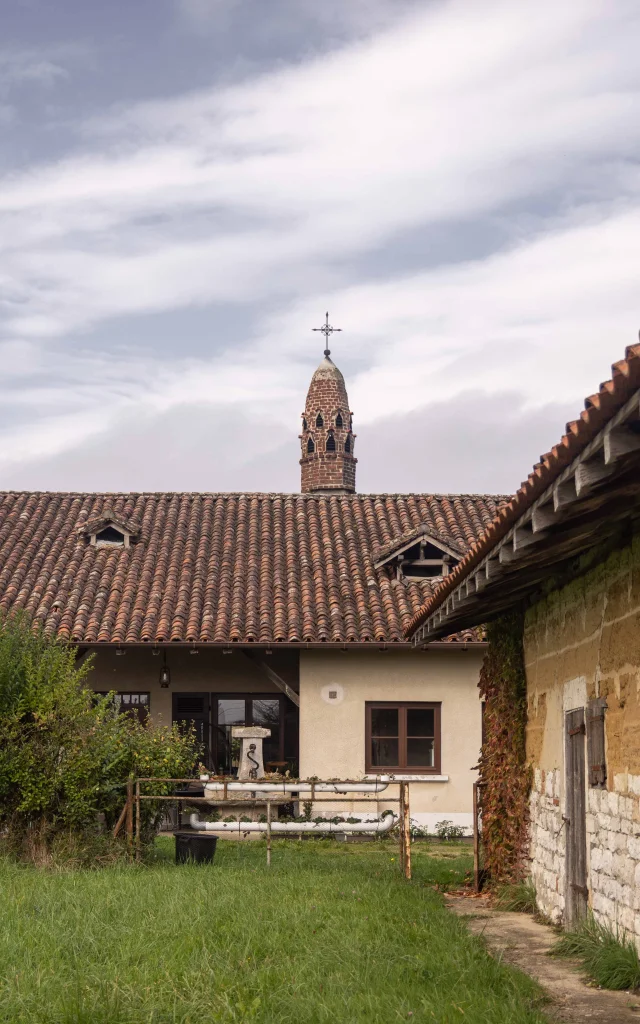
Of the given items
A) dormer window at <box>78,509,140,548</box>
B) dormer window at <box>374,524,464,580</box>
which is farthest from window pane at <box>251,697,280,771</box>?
dormer window at <box>78,509,140,548</box>

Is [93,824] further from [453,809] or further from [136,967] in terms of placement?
[453,809]

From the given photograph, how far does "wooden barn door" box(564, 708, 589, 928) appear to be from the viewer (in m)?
10.1

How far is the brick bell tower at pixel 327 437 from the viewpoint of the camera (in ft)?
130

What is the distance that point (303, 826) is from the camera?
16734mm

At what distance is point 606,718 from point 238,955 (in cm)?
329

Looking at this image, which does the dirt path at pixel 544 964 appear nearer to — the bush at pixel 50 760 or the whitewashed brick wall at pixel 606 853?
the whitewashed brick wall at pixel 606 853

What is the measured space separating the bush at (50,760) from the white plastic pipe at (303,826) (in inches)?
126

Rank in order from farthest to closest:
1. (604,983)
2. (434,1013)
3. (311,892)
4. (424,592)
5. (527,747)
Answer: (424,592), (527,747), (311,892), (604,983), (434,1013)

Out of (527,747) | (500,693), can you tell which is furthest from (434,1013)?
(500,693)

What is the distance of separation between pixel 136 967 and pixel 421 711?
1380 centimetres

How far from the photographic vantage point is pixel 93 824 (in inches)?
539

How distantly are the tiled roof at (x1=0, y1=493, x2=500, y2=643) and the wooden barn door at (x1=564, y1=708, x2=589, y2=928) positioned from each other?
9365mm

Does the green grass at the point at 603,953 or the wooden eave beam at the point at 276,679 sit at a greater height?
the wooden eave beam at the point at 276,679

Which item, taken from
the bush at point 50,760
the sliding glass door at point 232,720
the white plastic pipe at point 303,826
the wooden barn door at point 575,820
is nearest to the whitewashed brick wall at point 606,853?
the wooden barn door at point 575,820
